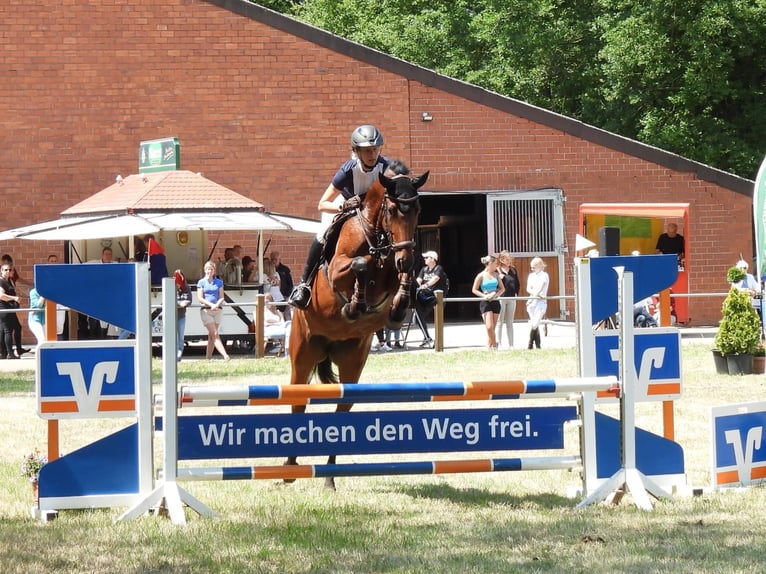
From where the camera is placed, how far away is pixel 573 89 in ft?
121

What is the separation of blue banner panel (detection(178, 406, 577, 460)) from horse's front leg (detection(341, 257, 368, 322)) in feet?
4.69

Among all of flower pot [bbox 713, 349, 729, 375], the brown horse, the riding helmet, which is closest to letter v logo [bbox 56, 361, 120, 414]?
the brown horse

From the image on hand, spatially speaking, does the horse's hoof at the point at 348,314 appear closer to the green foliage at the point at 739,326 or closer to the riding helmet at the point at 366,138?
the riding helmet at the point at 366,138

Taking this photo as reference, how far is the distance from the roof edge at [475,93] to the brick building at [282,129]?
34 millimetres

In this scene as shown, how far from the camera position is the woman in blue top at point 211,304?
70.7 ft

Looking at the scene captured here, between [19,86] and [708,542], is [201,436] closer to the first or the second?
[708,542]

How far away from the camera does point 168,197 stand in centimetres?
2370

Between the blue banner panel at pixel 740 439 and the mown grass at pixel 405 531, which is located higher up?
the blue banner panel at pixel 740 439

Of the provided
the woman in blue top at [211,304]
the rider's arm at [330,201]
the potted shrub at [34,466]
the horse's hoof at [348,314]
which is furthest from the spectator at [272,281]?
the potted shrub at [34,466]

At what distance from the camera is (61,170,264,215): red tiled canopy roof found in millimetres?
23422

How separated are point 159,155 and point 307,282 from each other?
1716cm

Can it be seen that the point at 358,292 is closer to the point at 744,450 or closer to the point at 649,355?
the point at 649,355

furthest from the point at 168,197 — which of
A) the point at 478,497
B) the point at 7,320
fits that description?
the point at 478,497

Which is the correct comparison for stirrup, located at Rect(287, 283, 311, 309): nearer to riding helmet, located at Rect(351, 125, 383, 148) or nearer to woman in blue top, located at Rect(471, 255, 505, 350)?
riding helmet, located at Rect(351, 125, 383, 148)
